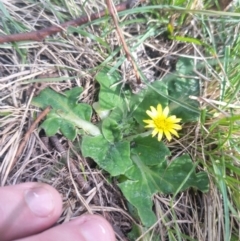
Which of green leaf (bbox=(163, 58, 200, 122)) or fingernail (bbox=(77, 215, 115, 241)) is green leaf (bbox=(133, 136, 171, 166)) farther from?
fingernail (bbox=(77, 215, 115, 241))

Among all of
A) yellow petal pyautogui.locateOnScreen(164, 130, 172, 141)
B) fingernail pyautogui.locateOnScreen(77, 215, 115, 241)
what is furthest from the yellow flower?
fingernail pyautogui.locateOnScreen(77, 215, 115, 241)

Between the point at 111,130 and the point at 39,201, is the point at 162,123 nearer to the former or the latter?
the point at 111,130

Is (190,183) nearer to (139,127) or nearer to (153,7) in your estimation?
(139,127)

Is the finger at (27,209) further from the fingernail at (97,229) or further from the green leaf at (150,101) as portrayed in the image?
the green leaf at (150,101)

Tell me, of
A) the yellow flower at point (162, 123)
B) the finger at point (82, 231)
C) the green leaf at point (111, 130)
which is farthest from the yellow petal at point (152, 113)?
the finger at point (82, 231)

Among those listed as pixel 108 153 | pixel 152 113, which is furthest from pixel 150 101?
pixel 108 153

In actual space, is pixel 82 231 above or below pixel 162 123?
below
